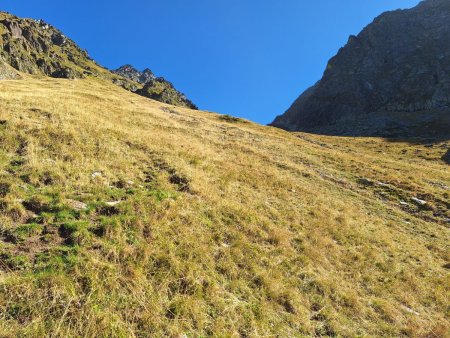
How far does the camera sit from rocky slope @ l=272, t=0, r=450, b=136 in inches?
5148

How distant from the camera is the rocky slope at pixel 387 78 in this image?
429 ft

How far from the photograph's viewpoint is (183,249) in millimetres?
11156

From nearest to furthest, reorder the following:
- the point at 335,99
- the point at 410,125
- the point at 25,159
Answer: the point at 25,159
the point at 410,125
the point at 335,99

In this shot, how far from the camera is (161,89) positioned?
568ft

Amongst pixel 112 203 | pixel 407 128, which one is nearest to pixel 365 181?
pixel 112 203

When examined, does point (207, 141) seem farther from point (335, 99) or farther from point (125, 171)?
point (335, 99)

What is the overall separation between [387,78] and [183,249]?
176 meters

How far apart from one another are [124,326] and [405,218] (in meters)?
21.5

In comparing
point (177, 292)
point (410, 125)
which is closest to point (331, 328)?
point (177, 292)

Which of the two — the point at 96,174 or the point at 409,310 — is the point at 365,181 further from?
A: the point at 96,174

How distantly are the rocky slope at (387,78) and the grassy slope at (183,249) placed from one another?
99.3 metres

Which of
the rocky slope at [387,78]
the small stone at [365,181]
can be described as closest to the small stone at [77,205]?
the small stone at [365,181]

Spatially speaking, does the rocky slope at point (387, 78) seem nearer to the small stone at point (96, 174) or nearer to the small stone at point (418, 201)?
the small stone at point (418, 201)

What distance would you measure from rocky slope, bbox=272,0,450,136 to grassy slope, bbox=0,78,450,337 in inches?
3909
